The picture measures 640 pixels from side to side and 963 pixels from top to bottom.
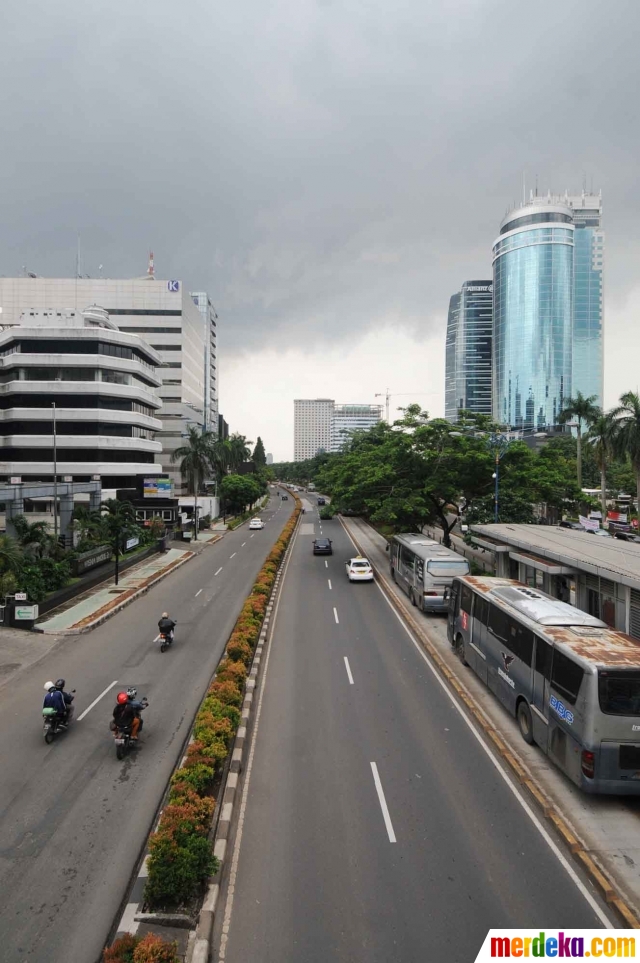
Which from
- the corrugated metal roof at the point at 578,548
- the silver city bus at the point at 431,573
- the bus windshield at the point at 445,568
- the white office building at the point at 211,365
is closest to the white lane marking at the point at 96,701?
the silver city bus at the point at 431,573

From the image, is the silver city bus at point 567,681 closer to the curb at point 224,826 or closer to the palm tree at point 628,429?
the curb at point 224,826

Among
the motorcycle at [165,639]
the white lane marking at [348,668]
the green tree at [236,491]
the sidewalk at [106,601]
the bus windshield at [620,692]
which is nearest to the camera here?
the bus windshield at [620,692]

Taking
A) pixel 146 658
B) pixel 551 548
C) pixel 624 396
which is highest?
pixel 624 396

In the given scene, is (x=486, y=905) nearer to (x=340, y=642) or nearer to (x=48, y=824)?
(x=48, y=824)

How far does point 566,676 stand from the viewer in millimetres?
10102

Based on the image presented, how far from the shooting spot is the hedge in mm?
7250

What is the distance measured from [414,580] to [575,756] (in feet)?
51.0

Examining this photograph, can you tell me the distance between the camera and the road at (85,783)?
7297 mm

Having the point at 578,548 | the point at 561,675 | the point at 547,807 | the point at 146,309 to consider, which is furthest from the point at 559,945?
the point at 146,309

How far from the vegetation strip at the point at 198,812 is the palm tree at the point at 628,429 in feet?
165

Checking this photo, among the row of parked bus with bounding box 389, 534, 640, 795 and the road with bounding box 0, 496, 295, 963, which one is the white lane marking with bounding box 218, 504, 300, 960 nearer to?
the road with bounding box 0, 496, 295, 963

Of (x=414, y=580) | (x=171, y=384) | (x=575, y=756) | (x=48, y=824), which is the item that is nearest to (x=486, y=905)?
(x=575, y=756)

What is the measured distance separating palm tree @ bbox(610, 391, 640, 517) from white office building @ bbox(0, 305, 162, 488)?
5109 cm

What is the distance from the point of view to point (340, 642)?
19.8 metres
